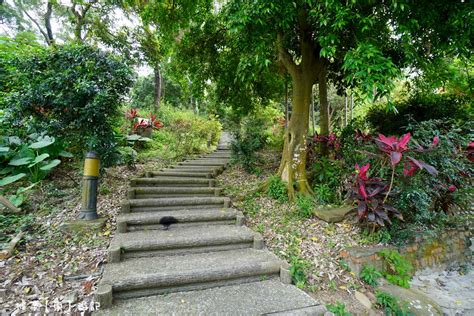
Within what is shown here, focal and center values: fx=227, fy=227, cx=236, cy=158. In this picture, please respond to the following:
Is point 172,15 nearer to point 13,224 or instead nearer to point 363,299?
point 13,224

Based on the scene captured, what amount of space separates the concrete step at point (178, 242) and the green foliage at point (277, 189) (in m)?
1.08

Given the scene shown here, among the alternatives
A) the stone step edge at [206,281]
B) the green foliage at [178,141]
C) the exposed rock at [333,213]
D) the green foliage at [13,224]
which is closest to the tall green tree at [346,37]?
the exposed rock at [333,213]

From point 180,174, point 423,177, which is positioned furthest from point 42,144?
point 423,177

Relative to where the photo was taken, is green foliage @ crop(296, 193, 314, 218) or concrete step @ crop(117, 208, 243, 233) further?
green foliage @ crop(296, 193, 314, 218)

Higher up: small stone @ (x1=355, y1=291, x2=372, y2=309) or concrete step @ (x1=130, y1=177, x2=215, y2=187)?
concrete step @ (x1=130, y1=177, x2=215, y2=187)

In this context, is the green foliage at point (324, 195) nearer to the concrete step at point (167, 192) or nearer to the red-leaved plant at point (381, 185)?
the red-leaved plant at point (381, 185)

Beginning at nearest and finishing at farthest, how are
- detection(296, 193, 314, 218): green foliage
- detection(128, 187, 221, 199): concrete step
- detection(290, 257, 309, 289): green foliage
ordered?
detection(290, 257, 309, 289): green foliage → detection(296, 193, 314, 218): green foliage → detection(128, 187, 221, 199): concrete step

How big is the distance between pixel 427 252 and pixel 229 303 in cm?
276

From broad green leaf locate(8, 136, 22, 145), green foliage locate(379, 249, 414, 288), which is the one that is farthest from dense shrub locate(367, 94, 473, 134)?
broad green leaf locate(8, 136, 22, 145)

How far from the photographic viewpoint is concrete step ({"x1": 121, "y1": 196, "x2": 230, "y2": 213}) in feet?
10.5

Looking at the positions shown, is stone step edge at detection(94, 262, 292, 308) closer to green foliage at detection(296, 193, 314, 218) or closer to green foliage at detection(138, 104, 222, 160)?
green foliage at detection(296, 193, 314, 218)

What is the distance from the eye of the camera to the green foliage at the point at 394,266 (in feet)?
8.12

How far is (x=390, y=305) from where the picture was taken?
6.73 ft

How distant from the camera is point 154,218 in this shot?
2.93 meters
